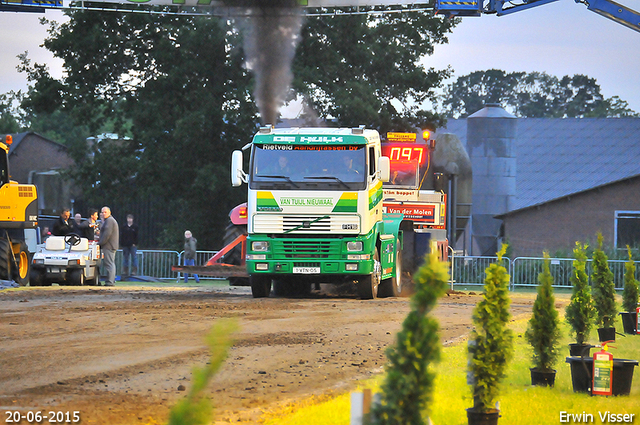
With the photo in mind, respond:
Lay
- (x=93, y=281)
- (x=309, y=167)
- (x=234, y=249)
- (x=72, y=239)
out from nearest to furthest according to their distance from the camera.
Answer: (x=309, y=167) < (x=72, y=239) < (x=234, y=249) < (x=93, y=281)

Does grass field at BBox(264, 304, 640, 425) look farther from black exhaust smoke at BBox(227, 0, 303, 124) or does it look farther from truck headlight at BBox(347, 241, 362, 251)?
black exhaust smoke at BBox(227, 0, 303, 124)

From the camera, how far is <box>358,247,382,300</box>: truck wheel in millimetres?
19000

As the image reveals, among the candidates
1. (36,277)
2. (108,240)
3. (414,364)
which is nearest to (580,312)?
(414,364)

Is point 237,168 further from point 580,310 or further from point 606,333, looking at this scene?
point 580,310

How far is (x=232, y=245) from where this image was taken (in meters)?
23.1

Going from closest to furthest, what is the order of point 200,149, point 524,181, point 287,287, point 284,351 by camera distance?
point 284,351, point 287,287, point 200,149, point 524,181

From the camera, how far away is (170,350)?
10891mm

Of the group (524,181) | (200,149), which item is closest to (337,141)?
(200,149)

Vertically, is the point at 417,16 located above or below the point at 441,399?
above

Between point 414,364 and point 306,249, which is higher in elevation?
point 306,249

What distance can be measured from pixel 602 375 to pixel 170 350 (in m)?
5.13

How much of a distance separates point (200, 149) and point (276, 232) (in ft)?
60.2

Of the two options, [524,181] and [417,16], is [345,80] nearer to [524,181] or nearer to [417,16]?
[417,16]
